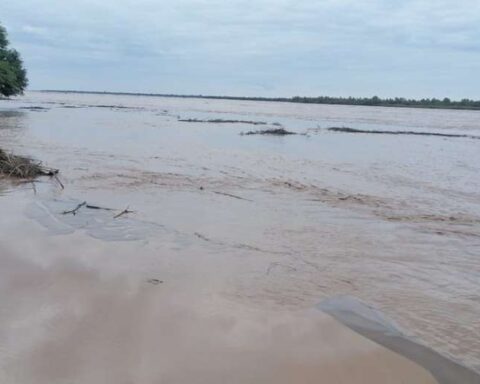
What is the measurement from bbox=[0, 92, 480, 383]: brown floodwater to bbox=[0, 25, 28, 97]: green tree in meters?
42.4

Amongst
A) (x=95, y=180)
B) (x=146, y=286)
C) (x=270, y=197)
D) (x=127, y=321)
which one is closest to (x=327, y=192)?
(x=270, y=197)

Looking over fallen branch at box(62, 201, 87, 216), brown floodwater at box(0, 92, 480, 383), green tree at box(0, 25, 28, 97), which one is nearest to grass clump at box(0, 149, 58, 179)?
brown floodwater at box(0, 92, 480, 383)

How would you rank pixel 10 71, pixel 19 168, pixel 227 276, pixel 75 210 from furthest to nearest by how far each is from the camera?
pixel 10 71 → pixel 19 168 → pixel 75 210 → pixel 227 276

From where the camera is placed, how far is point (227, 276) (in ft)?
19.2

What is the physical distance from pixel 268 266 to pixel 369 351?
2421 mm

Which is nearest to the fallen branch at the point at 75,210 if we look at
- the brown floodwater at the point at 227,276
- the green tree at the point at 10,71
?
the brown floodwater at the point at 227,276

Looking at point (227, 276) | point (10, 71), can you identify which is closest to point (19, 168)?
point (227, 276)

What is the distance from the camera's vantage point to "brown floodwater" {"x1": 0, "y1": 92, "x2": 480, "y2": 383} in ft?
12.5

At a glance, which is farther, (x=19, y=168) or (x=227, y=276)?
(x=19, y=168)

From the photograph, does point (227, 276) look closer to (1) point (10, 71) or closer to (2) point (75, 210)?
(2) point (75, 210)

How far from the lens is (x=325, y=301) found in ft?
17.0

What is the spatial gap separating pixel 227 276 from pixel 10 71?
172 ft

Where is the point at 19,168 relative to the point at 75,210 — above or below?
above

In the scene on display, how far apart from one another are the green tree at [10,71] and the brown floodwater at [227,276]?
42392mm
